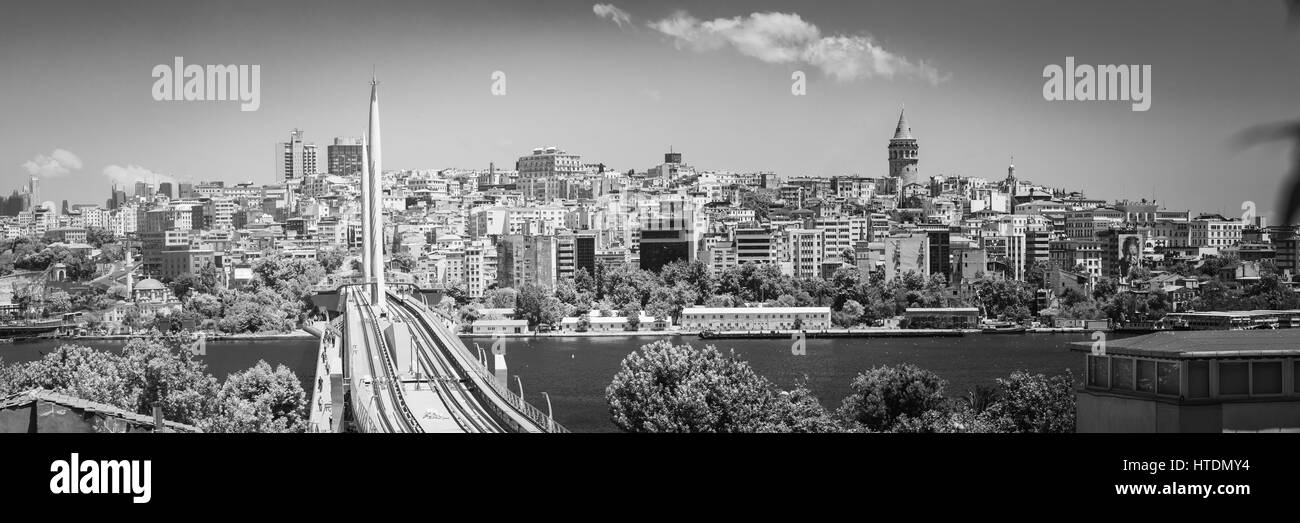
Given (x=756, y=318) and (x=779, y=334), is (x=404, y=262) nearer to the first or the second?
(x=756, y=318)

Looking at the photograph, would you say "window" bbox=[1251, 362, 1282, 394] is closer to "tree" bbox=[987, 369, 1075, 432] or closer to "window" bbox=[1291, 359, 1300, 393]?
"window" bbox=[1291, 359, 1300, 393]

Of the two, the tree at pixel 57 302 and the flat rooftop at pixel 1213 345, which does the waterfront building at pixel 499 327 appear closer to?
the tree at pixel 57 302

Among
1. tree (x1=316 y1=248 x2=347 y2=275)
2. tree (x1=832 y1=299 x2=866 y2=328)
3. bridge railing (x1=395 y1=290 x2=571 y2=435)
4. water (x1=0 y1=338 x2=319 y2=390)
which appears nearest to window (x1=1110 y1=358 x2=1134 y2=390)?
bridge railing (x1=395 y1=290 x2=571 y2=435)

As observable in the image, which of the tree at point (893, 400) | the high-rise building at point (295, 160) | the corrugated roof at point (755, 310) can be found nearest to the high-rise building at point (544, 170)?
the high-rise building at point (295, 160)

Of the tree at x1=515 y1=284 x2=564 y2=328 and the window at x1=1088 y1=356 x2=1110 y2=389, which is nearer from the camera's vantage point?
the window at x1=1088 y1=356 x2=1110 y2=389

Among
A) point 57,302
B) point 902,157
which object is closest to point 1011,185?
point 902,157
